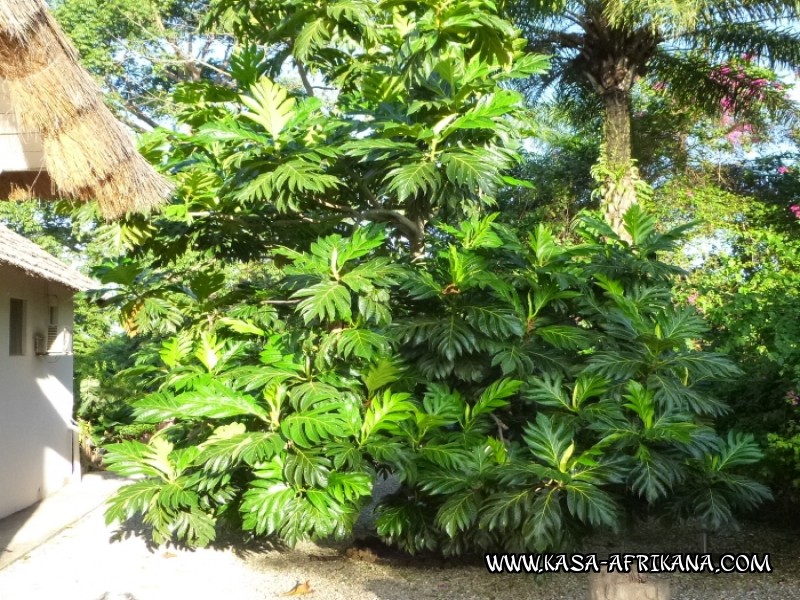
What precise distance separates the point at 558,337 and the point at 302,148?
2.14 m

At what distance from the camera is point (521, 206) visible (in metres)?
14.1

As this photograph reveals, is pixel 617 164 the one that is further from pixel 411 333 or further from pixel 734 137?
pixel 411 333

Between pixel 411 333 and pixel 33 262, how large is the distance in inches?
200

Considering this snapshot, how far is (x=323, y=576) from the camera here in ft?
19.0

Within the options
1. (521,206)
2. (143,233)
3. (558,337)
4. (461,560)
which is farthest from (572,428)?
(521,206)

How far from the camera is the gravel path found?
528 centimetres

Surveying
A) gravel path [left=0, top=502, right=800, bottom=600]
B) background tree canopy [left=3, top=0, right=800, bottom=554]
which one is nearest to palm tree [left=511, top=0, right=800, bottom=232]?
background tree canopy [left=3, top=0, right=800, bottom=554]

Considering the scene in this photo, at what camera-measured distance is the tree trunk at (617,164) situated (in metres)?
10.5

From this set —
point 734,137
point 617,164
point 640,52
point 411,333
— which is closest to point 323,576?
point 411,333

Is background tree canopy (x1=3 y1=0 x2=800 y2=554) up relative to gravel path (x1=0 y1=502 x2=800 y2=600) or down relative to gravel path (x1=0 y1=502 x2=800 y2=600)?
up

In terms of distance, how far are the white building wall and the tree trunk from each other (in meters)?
6.99

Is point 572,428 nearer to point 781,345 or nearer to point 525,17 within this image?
point 781,345

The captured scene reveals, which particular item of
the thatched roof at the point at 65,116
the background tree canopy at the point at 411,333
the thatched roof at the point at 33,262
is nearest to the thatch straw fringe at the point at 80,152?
the thatched roof at the point at 65,116

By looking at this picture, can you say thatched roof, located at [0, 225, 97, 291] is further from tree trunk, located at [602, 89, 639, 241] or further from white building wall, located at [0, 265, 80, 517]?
tree trunk, located at [602, 89, 639, 241]
